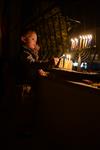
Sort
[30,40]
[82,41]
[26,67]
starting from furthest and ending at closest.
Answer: [82,41] → [30,40] → [26,67]

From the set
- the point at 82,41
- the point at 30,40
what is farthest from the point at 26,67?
the point at 82,41

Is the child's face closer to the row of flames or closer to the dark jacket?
the dark jacket

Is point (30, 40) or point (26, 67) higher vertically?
point (30, 40)

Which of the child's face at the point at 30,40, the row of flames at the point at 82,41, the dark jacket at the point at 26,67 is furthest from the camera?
the row of flames at the point at 82,41

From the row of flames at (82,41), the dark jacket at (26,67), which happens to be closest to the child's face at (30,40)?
the dark jacket at (26,67)

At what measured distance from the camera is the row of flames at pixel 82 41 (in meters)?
7.79

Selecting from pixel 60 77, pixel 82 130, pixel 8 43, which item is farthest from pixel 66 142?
pixel 8 43

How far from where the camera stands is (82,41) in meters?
8.02

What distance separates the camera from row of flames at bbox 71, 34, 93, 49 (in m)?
7.79

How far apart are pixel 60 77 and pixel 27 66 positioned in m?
0.79

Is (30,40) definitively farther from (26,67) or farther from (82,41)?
(82,41)

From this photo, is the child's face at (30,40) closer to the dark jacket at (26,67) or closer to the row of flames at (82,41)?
the dark jacket at (26,67)

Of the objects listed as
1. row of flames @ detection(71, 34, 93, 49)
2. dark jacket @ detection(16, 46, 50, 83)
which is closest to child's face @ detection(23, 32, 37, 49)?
dark jacket @ detection(16, 46, 50, 83)

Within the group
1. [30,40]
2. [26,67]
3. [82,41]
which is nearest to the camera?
[26,67]
